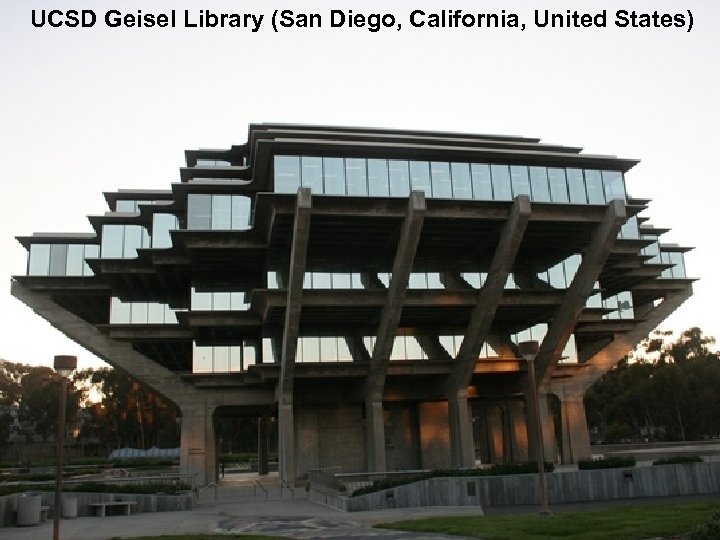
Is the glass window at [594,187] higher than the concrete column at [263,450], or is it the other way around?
the glass window at [594,187]

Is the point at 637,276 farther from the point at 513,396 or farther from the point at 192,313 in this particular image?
the point at 192,313

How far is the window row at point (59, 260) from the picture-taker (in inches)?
1806

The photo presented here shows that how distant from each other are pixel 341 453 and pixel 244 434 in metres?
76.4

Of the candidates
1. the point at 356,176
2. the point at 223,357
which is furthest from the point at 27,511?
the point at 223,357

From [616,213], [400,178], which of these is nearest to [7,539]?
[400,178]

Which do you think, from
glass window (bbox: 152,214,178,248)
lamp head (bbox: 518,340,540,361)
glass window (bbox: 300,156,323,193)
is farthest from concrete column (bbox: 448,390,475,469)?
lamp head (bbox: 518,340,540,361)

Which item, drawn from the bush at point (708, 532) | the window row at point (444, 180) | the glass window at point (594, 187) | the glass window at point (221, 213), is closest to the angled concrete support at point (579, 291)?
the glass window at point (594, 187)

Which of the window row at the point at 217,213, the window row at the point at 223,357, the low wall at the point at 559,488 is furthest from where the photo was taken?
the window row at the point at 223,357

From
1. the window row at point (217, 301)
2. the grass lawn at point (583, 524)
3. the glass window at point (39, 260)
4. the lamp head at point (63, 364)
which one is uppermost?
the glass window at point (39, 260)

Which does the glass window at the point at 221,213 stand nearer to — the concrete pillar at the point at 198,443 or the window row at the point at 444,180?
the window row at the point at 444,180

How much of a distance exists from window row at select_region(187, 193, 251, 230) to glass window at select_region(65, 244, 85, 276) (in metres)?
12.3

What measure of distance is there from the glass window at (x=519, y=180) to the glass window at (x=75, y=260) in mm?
29009

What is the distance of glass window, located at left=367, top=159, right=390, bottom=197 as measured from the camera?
35.5 metres

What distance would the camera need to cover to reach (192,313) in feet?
132
